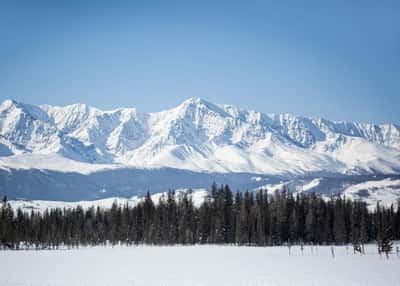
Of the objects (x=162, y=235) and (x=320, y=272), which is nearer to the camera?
(x=320, y=272)

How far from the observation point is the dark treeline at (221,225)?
14475cm

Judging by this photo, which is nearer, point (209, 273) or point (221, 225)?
point (209, 273)

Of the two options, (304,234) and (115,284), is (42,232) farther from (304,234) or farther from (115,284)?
(115,284)

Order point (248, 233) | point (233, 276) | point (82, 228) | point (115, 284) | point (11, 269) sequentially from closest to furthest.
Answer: point (115, 284) → point (233, 276) → point (11, 269) → point (248, 233) → point (82, 228)

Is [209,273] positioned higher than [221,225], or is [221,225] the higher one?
[221,225]

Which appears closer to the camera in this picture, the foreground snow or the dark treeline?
the foreground snow

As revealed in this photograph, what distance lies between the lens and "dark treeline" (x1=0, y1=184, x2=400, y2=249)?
145m

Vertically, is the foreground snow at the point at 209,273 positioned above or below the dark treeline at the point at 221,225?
below

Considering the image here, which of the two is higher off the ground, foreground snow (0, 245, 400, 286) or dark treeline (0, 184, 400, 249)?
dark treeline (0, 184, 400, 249)

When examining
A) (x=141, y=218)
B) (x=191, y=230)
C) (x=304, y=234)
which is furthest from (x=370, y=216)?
(x=141, y=218)

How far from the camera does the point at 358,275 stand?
2518 inches

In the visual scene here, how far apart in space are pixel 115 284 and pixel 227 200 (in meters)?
106

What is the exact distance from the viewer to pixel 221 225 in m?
149

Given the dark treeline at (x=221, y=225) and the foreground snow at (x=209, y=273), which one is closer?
the foreground snow at (x=209, y=273)
